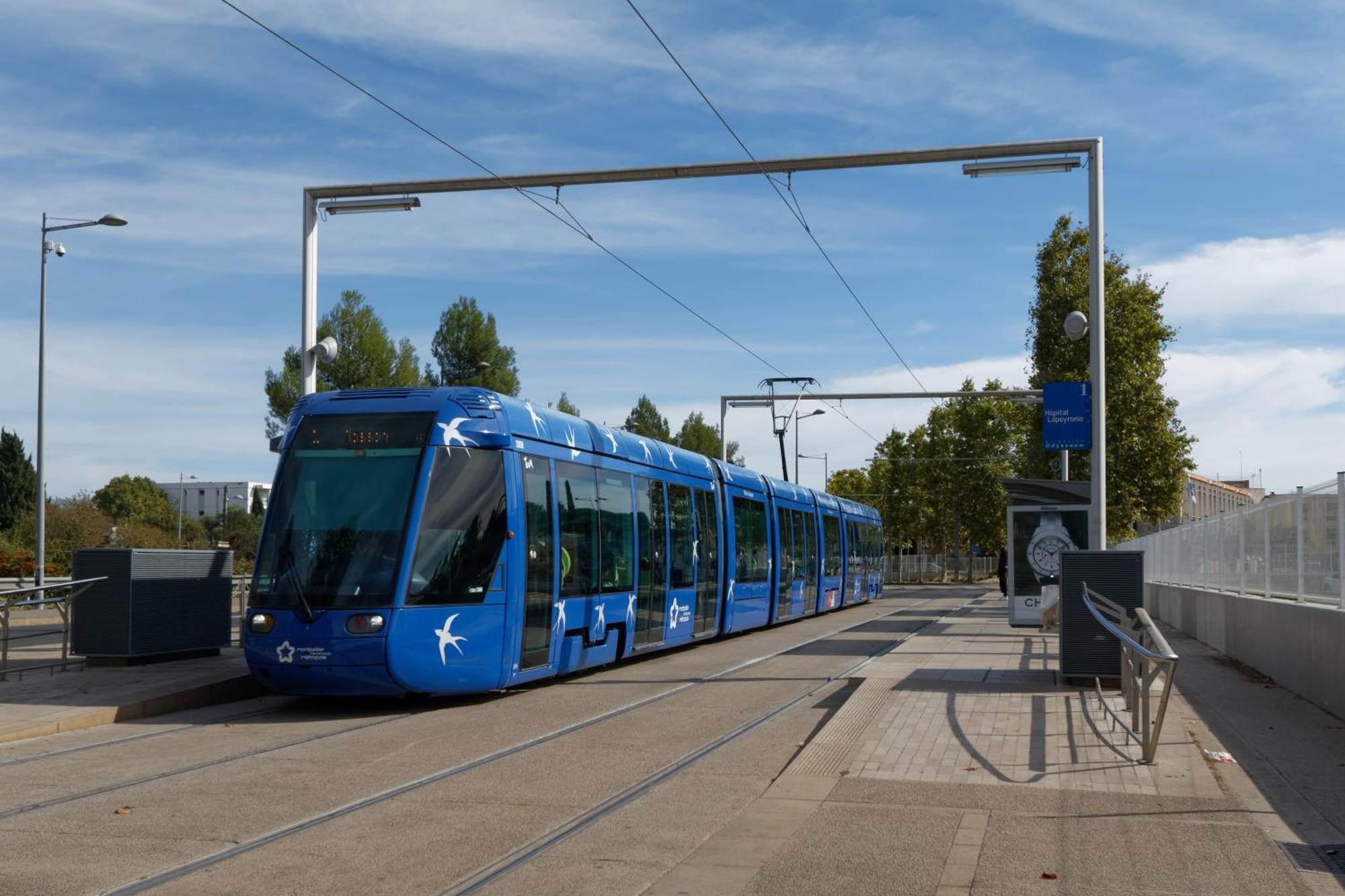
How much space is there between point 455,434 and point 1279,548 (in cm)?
944

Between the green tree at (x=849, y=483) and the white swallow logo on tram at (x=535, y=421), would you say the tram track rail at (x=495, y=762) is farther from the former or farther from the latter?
the green tree at (x=849, y=483)

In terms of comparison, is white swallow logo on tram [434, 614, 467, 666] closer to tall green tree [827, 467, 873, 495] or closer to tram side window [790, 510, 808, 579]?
tram side window [790, 510, 808, 579]

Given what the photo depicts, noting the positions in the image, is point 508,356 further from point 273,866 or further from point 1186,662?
point 273,866

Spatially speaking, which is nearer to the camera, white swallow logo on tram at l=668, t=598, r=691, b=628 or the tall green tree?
white swallow logo on tram at l=668, t=598, r=691, b=628

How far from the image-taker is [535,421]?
1467 centimetres

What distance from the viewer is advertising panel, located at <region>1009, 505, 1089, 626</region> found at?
2373 centimetres

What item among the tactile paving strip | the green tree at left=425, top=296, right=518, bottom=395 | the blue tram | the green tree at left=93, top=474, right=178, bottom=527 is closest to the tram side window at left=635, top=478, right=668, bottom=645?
the blue tram

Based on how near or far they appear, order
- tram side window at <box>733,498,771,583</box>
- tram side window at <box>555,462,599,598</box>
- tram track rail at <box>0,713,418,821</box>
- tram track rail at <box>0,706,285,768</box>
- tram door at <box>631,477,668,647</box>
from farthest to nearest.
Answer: tram side window at <box>733,498,771,583</box> → tram door at <box>631,477,668,647</box> → tram side window at <box>555,462,599,598</box> → tram track rail at <box>0,706,285,768</box> → tram track rail at <box>0,713,418,821</box>

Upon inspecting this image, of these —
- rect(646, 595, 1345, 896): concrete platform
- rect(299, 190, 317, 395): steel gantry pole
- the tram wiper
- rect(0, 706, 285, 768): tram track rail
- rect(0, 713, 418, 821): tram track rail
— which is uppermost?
rect(299, 190, 317, 395): steel gantry pole

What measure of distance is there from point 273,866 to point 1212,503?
137293 millimetres

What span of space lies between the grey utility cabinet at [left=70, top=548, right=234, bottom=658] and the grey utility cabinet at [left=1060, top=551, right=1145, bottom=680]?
9724mm

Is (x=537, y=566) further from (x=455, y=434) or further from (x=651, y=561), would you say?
(x=651, y=561)

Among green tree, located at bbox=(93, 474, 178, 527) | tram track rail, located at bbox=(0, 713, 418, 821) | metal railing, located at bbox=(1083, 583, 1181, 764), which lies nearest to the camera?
tram track rail, located at bbox=(0, 713, 418, 821)

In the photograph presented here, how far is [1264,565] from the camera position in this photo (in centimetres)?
1688
